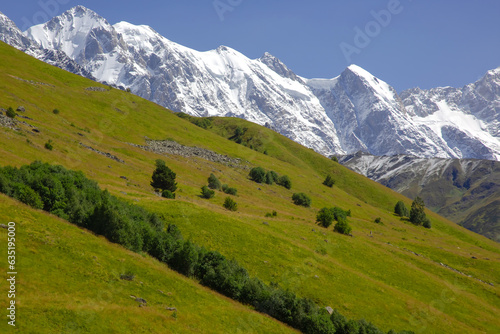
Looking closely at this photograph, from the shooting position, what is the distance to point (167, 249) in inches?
1646

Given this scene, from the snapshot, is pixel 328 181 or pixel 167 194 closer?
pixel 167 194

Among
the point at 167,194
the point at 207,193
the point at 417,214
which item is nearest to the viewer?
the point at 167,194

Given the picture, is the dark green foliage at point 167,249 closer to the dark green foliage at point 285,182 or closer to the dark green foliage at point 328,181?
the dark green foliage at point 285,182

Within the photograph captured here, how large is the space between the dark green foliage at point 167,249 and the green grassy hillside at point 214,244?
2946mm

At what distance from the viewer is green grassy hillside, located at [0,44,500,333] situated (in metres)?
30.5

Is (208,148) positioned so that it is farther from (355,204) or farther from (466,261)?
(466,261)

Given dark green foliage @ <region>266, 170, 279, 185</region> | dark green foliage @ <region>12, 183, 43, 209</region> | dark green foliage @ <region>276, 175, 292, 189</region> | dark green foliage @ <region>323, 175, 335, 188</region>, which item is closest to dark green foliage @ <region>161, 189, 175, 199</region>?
dark green foliage @ <region>12, 183, 43, 209</region>

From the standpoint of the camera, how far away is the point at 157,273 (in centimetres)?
3534

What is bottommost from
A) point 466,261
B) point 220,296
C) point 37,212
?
point 220,296

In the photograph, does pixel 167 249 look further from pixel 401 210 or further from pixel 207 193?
pixel 401 210

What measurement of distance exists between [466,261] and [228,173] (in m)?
66.0

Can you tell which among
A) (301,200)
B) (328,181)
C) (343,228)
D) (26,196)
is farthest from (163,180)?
(328,181)

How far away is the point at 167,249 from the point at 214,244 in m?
10.0

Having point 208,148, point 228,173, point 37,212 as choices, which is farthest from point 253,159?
point 37,212
